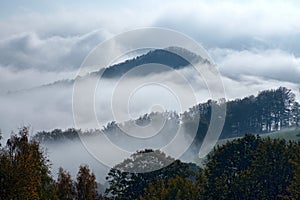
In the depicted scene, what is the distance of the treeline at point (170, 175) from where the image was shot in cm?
4144

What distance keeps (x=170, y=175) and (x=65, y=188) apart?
32586 millimetres

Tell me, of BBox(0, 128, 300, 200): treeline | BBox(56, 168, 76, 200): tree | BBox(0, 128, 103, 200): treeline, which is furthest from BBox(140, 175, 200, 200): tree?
BBox(0, 128, 103, 200): treeline

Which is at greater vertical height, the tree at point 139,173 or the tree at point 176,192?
the tree at point 139,173

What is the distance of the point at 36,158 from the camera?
1738 inches

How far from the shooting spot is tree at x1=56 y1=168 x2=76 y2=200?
172 ft

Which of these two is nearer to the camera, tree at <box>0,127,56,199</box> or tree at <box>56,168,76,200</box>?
tree at <box>0,127,56,199</box>

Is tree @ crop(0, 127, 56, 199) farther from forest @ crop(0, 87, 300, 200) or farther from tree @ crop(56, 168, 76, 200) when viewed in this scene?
tree @ crop(56, 168, 76, 200)

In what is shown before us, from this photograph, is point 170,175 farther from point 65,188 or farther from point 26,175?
point 26,175

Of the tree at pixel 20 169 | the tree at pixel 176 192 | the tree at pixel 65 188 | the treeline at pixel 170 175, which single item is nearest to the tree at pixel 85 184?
the treeline at pixel 170 175

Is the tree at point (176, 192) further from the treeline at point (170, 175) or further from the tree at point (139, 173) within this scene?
the tree at point (139, 173)

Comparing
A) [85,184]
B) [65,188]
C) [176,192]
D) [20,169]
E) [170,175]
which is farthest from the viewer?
[170,175]

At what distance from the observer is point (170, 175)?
8350cm

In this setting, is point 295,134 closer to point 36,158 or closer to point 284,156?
point 284,156

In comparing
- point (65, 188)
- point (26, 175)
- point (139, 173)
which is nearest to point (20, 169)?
point (26, 175)
